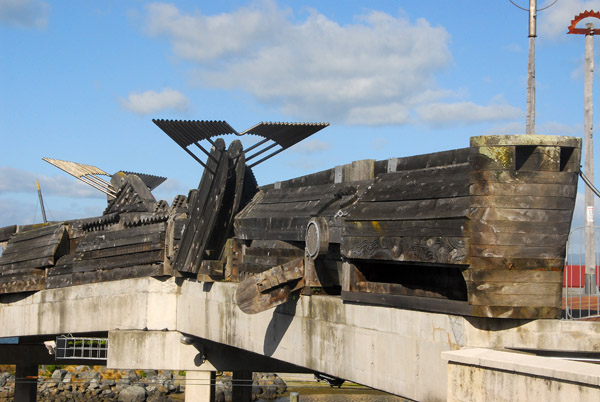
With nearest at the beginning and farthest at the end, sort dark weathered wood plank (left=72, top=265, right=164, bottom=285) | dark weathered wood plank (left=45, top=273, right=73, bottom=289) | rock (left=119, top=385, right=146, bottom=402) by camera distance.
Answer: dark weathered wood plank (left=72, top=265, right=164, bottom=285) < dark weathered wood plank (left=45, top=273, right=73, bottom=289) < rock (left=119, top=385, right=146, bottom=402)

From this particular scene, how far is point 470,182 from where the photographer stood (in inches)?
380

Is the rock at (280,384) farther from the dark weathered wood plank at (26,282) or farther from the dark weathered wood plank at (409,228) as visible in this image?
the dark weathered wood plank at (409,228)

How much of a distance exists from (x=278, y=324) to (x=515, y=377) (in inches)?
280

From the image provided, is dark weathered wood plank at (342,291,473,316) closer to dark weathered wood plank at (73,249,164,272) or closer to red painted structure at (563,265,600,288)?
red painted structure at (563,265,600,288)

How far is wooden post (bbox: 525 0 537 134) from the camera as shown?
1833 cm

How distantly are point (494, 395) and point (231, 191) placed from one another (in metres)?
10.8

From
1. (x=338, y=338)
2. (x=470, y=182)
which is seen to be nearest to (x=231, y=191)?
(x=338, y=338)

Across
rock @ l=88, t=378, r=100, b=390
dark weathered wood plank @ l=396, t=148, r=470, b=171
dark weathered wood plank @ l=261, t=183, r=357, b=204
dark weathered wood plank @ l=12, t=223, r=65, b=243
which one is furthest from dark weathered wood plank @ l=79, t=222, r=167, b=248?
rock @ l=88, t=378, r=100, b=390

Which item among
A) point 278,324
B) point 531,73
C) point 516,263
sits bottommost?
point 278,324

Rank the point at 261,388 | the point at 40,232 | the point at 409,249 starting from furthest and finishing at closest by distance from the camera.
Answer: the point at 261,388 → the point at 40,232 → the point at 409,249

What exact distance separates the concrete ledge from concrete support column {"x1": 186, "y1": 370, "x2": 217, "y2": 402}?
12273 millimetres

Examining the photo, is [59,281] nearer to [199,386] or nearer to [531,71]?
[199,386]

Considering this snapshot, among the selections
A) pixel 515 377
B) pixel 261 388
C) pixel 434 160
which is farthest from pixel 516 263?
pixel 261 388

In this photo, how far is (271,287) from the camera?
13336 mm
